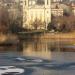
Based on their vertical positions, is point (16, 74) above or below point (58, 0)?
below

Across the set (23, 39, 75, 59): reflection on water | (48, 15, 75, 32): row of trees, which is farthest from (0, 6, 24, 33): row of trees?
(23, 39, 75, 59): reflection on water

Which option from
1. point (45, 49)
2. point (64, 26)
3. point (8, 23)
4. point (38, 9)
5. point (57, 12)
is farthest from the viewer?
point (38, 9)

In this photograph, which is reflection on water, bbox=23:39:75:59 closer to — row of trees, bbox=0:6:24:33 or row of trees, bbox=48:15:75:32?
row of trees, bbox=0:6:24:33

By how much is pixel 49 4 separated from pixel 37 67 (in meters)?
11.8

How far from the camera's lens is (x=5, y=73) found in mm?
2551

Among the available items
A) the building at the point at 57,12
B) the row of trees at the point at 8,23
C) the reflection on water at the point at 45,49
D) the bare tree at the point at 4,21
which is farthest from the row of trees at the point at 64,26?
the reflection on water at the point at 45,49

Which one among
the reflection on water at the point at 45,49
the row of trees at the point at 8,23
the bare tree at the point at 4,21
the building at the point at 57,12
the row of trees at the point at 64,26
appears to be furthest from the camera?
the building at the point at 57,12

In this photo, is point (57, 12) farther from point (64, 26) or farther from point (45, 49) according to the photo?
point (45, 49)

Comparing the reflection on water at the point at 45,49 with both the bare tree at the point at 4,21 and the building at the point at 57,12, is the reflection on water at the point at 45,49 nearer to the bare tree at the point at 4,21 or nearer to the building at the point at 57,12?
the bare tree at the point at 4,21

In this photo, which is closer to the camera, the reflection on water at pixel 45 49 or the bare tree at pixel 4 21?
the reflection on water at pixel 45 49

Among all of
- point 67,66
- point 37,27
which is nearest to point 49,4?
point 37,27

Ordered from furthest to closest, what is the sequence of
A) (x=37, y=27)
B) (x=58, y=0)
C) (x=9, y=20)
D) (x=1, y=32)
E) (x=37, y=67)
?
(x=58, y=0), (x=37, y=27), (x=9, y=20), (x=1, y=32), (x=37, y=67)

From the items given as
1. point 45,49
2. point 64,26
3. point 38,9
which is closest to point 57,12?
point 38,9

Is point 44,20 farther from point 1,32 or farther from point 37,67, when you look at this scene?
point 37,67
